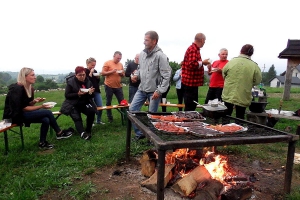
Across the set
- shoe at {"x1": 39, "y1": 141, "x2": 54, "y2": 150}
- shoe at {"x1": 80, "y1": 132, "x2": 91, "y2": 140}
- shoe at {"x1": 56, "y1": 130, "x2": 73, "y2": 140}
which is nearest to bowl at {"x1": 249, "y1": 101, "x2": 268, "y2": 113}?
shoe at {"x1": 80, "y1": 132, "x2": 91, "y2": 140}

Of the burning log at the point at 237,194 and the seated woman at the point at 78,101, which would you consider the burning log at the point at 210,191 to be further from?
the seated woman at the point at 78,101

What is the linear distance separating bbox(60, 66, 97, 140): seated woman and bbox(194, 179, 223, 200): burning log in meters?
3.44

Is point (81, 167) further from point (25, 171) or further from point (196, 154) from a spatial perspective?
point (196, 154)

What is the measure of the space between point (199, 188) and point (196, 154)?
910 mm

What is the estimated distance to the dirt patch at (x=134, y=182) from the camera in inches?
129

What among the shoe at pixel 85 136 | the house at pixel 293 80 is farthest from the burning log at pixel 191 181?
the house at pixel 293 80

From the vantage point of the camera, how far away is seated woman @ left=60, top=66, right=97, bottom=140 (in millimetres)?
5988

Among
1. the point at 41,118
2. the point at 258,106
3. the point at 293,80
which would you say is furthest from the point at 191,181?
the point at 293,80

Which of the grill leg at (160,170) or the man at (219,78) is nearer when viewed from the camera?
the grill leg at (160,170)

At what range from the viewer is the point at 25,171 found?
4.09m

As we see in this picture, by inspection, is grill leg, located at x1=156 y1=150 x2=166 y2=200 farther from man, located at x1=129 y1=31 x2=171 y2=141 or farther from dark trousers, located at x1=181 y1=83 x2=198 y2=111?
dark trousers, located at x1=181 y1=83 x2=198 y2=111

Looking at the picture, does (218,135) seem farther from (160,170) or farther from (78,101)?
(78,101)

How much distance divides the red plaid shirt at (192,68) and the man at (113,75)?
8.30 feet

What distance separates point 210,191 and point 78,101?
13.3ft
